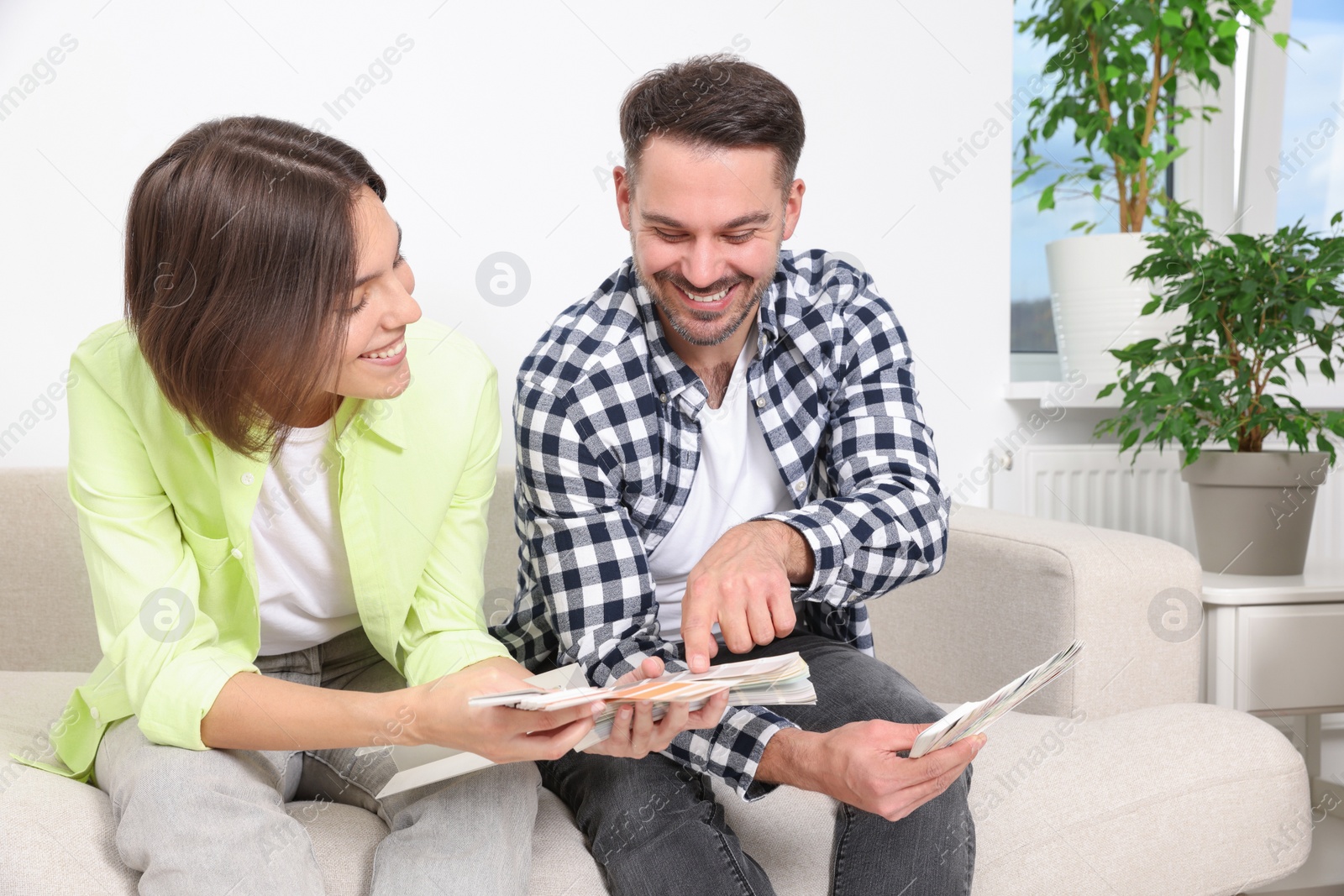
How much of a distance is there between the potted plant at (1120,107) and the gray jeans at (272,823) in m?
1.59

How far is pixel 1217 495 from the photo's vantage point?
1923 mm

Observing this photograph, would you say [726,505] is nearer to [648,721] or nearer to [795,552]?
[795,552]

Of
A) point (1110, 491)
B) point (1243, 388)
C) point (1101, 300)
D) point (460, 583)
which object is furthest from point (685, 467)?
point (1110, 491)

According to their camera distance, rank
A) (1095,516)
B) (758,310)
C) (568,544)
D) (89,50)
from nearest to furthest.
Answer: (568,544) < (758,310) < (89,50) < (1095,516)

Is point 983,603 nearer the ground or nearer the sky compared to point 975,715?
nearer the ground

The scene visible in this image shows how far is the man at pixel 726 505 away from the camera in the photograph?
1.04 m

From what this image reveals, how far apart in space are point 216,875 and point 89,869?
133 millimetres

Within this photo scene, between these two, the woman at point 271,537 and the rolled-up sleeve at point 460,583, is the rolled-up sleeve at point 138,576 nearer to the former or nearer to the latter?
the woman at point 271,537

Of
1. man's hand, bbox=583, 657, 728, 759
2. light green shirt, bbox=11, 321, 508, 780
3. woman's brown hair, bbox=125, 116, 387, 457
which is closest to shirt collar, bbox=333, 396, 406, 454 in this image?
light green shirt, bbox=11, 321, 508, 780

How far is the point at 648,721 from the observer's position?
37.6 inches

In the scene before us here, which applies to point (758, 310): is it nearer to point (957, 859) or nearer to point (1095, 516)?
point (957, 859)

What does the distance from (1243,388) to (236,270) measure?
62.9 inches

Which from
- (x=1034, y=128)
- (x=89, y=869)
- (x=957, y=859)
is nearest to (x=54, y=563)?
(x=89, y=869)

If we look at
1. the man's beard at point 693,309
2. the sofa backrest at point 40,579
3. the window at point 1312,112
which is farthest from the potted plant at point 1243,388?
the sofa backrest at point 40,579
